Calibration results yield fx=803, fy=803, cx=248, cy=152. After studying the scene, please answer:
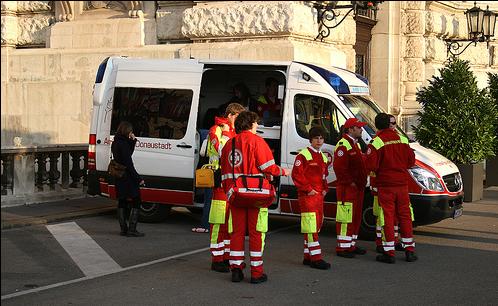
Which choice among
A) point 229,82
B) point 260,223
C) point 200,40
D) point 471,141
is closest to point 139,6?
point 200,40

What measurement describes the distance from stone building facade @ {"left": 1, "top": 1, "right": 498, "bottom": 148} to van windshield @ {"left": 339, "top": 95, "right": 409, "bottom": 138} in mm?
3481

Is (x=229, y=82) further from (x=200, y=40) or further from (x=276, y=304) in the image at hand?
(x=276, y=304)

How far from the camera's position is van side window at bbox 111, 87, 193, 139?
458 inches

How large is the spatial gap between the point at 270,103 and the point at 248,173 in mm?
4318

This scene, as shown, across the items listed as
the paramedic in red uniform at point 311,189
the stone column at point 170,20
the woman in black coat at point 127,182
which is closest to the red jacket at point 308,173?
the paramedic in red uniform at point 311,189

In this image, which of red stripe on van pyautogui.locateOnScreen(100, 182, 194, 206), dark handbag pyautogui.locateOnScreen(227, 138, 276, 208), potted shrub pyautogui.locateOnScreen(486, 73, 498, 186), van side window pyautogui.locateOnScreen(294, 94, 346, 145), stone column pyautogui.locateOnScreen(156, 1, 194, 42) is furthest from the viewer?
potted shrub pyautogui.locateOnScreen(486, 73, 498, 186)

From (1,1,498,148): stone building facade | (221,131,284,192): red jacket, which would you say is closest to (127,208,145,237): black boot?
(221,131,284,192): red jacket

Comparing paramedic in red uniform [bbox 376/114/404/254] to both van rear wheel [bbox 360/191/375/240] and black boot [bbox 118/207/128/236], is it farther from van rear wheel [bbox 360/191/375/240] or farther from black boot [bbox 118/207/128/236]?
black boot [bbox 118/207/128/236]

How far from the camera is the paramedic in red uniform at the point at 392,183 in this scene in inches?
357

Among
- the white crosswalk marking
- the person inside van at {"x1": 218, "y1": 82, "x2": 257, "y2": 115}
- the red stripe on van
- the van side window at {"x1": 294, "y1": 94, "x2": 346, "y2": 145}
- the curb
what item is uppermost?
the person inside van at {"x1": 218, "y1": 82, "x2": 257, "y2": 115}

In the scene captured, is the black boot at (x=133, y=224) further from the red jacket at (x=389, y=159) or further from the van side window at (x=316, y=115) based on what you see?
the red jacket at (x=389, y=159)

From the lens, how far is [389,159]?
9.07 m

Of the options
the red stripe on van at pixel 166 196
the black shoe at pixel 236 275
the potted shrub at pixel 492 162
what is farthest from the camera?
the potted shrub at pixel 492 162

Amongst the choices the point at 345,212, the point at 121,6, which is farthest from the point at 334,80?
the point at 121,6
